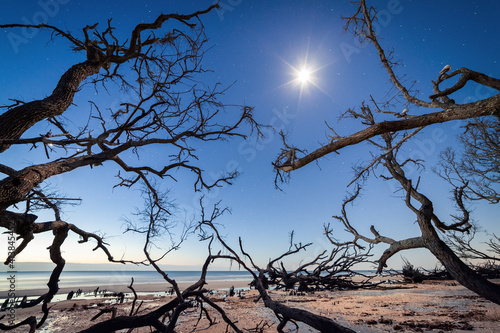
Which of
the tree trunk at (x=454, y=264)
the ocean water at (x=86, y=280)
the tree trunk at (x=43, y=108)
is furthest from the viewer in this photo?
the ocean water at (x=86, y=280)

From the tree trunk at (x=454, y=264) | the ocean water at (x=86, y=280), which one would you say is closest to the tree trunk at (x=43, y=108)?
the tree trunk at (x=454, y=264)

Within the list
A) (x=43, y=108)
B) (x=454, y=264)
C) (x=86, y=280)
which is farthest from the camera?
(x=86, y=280)

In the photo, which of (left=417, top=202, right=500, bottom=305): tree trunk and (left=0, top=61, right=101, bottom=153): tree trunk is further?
(left=417, top=202, right=500, bottom=305): tree trunk

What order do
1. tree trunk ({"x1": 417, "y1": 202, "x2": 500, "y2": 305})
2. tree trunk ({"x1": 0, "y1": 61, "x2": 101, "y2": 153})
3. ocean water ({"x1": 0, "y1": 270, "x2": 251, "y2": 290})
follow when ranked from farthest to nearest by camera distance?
ocean water ({"x1": 0, "y1": 270, "x2": 251, "y2": 290})
tree trunk ({"x1": 417, "y1": 202, "x2": 500, "y2": 305})
tree trunk ({"x1": 0, "y1": 61, "x2": 101, "y2": 153})

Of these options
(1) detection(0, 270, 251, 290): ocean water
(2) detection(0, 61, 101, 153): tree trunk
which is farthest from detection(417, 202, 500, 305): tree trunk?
(1) detection(0, 270, 251, 290): ocean water

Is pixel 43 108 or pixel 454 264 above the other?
pixel 43 108

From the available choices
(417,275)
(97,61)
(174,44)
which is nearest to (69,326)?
(97,61)

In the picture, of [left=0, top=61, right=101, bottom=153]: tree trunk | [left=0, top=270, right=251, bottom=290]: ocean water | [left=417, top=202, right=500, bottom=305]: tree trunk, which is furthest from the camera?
[left=0, top=270, right=251, bottom=290]: ocean water

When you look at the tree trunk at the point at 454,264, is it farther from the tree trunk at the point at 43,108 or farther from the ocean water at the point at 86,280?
the ocean water at the point at 86,280

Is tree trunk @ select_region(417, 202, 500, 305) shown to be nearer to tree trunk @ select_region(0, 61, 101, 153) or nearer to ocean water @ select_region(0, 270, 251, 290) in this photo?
tree trunk @ select_region(0, 61, 101, 153)

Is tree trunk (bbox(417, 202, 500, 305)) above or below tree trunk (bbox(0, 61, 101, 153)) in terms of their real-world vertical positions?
below

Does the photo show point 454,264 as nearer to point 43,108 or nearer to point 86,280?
point 43,108

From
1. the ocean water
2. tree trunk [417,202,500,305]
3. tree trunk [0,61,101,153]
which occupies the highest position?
tree trunk [0,61,101,153]

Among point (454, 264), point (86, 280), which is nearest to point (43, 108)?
point (454, 264)
